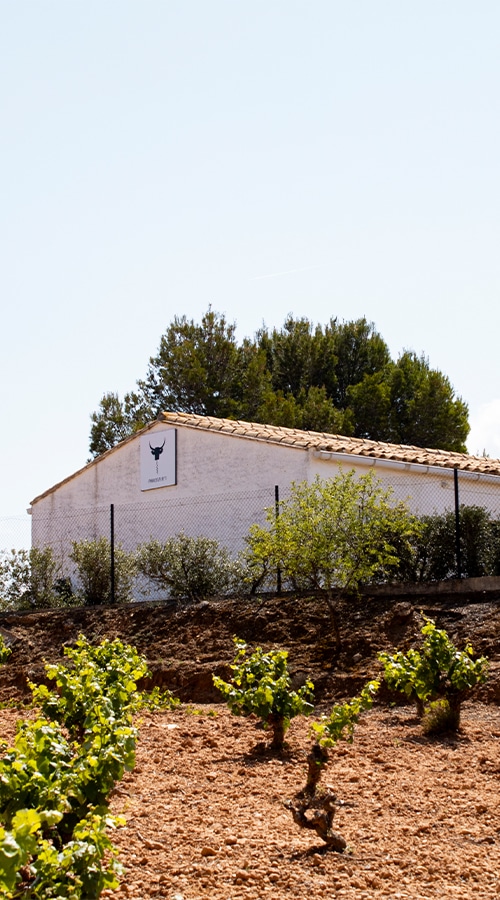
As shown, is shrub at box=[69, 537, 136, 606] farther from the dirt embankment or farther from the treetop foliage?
the treetop foliage

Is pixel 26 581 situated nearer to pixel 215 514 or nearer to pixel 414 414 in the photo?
pixel 215 514

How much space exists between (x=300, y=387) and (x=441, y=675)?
3021 cm

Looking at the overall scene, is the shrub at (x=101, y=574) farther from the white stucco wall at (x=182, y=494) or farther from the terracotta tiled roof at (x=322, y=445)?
the terracotta tiled roof at (x=322, y=445)

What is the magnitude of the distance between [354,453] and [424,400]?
19.1 metres

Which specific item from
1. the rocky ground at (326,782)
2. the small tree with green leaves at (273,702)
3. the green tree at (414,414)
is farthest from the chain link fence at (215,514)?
the green tree at (414,414)

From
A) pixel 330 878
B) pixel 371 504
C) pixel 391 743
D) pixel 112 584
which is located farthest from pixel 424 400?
pixel 330 878

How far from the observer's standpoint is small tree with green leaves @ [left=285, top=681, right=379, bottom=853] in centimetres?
582

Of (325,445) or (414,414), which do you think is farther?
(414,414)

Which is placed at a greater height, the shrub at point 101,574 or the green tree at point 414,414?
the green tree at point 414,414

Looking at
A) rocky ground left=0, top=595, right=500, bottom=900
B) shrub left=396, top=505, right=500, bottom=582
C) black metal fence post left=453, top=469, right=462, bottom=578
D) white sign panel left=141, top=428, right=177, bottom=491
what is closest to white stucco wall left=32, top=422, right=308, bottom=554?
white sign panel left=141, top=428, right=177, bottom=491

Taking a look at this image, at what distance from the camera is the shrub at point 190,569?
635 inches

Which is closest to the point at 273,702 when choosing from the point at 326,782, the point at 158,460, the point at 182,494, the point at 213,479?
the point at 326,782

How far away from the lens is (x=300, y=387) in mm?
39094

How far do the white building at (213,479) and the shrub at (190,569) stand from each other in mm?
2237
